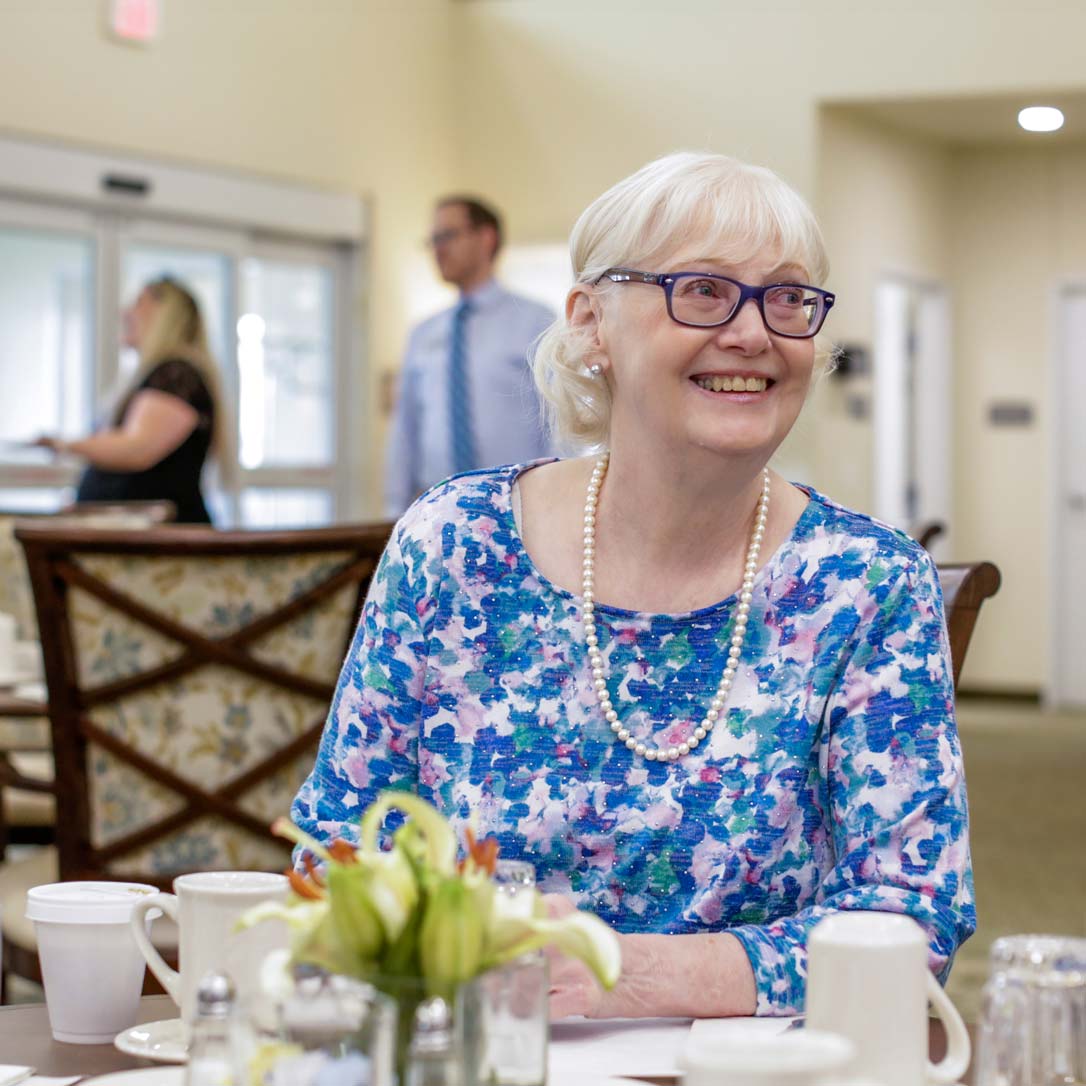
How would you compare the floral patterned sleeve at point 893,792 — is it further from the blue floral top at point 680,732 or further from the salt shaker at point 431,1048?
the salt shaker at point 431,1048

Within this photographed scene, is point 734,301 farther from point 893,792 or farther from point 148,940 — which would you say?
point 148,940

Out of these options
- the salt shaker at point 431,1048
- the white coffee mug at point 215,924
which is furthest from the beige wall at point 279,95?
the salt shaker at point 431,1048

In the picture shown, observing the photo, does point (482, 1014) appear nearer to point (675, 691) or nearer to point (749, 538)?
point (675, 691)

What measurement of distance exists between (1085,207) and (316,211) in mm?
4428

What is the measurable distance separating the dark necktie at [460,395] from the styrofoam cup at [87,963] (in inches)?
189

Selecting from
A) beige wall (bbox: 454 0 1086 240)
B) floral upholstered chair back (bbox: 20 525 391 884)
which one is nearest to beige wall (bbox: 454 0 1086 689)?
beige wall (bbox: 454 0 1086 240)

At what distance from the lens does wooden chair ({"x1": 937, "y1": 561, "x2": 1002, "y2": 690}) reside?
1834 millimetres

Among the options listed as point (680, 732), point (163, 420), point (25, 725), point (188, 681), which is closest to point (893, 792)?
point (680, 732)

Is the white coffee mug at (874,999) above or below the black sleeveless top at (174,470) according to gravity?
below

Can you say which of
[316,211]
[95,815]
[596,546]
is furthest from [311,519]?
[596,546]

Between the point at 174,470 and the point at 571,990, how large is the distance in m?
4.54

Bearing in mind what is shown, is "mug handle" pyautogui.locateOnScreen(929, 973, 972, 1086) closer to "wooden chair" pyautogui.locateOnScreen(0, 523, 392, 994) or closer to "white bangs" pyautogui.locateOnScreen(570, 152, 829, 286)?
"white bangs" pyautogui.locateOnScreen(570, 152, 829, 286)

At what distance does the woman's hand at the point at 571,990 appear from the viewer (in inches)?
50.0

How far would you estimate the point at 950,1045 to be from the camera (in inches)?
41.9
